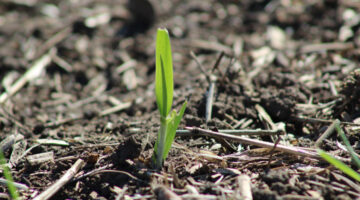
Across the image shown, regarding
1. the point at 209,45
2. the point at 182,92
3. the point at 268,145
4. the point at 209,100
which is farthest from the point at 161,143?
the point at 209,45

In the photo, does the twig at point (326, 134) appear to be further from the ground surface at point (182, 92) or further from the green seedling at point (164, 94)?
the green seedling at point (164, 94)

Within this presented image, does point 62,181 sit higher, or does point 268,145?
point 268,145

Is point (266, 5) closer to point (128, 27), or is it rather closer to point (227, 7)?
point (227, 7)

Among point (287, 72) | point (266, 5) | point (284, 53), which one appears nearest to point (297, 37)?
point (284, 53)

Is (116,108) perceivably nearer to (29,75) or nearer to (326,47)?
(29,75)

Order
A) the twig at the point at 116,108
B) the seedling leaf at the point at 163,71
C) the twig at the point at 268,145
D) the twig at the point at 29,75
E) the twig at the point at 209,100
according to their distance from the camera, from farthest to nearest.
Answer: the twig at the point at 29,75
the twig at the point at 116,108
the twig at the point at 209,100
the twig at the point at 268,145
the seedling leaf at the point at 163,71

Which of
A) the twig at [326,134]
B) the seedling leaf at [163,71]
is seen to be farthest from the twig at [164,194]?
the twig at [326,134]

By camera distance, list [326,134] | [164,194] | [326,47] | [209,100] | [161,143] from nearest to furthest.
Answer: [164,194] < [161,143] < [326,134] < [209,100] < [326,47]
